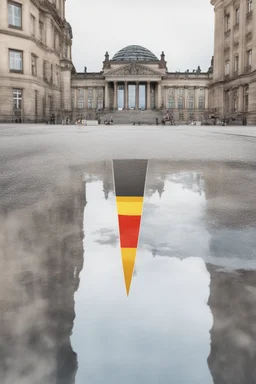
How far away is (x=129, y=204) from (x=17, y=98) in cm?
4620

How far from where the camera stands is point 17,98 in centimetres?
4784

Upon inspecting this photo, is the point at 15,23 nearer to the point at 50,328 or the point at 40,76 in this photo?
the point at 40,76

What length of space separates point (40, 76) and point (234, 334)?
5421 cm

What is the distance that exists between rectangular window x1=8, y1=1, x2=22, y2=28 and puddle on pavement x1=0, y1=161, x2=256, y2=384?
155 feet

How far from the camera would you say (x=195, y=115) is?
10631cm

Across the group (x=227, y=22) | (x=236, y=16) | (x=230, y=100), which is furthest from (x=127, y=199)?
(x=227, y=22)

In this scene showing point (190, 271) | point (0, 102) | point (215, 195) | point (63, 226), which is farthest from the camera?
point (0, 102)

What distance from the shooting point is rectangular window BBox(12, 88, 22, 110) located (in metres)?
47.5

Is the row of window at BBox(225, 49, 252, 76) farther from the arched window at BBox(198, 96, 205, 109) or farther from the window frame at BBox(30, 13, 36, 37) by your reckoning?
the arched window at BBox(198, 96, 205, 109)

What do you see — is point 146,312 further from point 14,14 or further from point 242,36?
point 242,36

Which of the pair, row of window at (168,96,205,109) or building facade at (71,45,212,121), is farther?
row of window at (168,96,205,109)

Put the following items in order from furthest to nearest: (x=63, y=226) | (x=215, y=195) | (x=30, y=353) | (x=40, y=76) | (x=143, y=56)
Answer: (x=143, y=56)
(x=40, y=76)
(x=215, y=195)
(x=63, y=226)
(x=30, y=353)

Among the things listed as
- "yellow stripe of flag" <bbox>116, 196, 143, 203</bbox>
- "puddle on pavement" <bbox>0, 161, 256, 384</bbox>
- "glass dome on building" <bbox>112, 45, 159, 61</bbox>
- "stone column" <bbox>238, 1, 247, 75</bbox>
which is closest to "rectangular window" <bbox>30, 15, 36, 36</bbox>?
"stone column" <bbox>238, 1, 247, 75</bbox>

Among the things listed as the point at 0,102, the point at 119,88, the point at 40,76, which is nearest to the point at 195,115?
the point at 119,88
